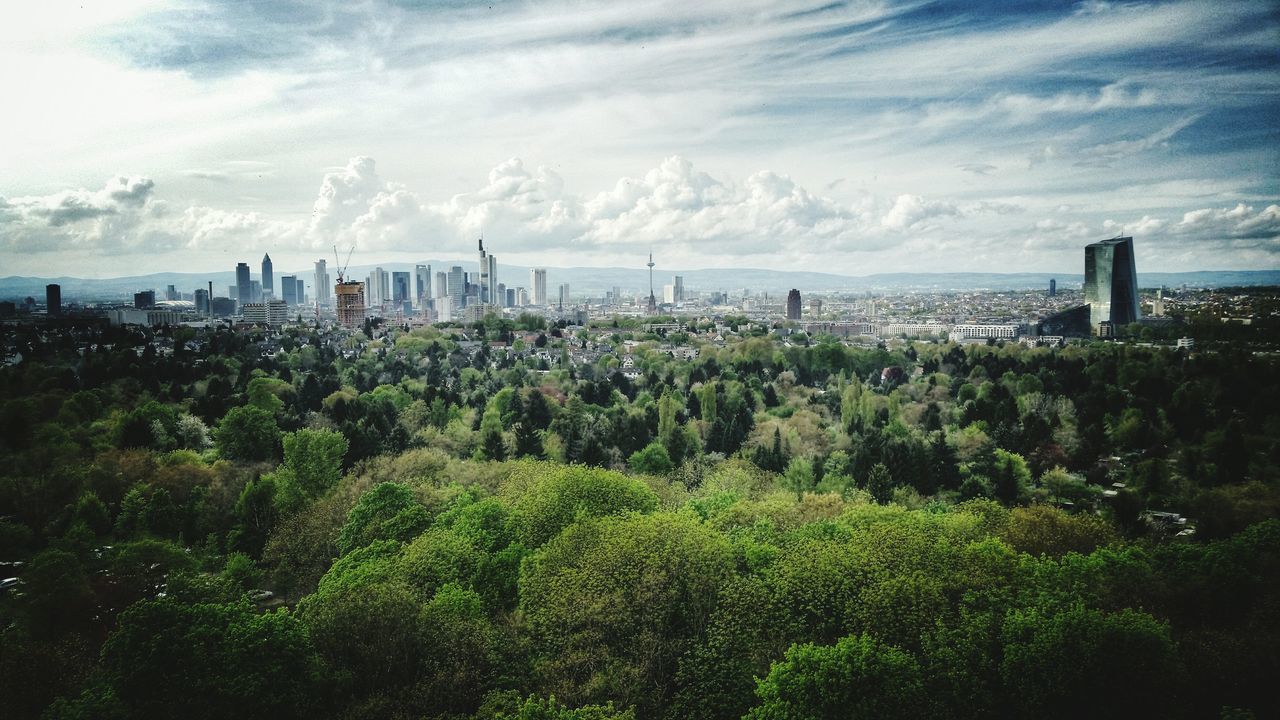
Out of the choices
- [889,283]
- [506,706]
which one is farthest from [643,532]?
[889,283]

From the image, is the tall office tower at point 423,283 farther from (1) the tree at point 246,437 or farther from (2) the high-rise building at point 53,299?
(1) the tree at point 246,437

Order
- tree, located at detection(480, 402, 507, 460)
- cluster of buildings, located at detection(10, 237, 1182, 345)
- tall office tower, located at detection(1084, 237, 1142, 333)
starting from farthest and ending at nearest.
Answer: cluster of buildings, located at detection(10, 237, 1182, 345) < tall office tower, located at detection(1084, 237, 1142, 333) < tree, located at detection(480, 402, 507, 460)

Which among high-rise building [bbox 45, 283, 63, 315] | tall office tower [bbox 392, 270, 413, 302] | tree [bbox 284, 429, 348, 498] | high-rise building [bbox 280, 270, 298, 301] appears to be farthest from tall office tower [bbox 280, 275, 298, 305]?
tree [bbox 284, 429, 348, 498]

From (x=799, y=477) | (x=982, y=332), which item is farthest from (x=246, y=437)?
(x=982, y=332)

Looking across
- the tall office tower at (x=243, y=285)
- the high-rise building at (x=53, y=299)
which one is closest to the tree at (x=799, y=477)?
the high-rise building at (x=53, y=299)

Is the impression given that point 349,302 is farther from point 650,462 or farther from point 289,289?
point 650,462

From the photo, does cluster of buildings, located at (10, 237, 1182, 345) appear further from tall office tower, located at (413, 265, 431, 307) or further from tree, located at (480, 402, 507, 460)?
tree, located at (480, 402, 507, 460)
